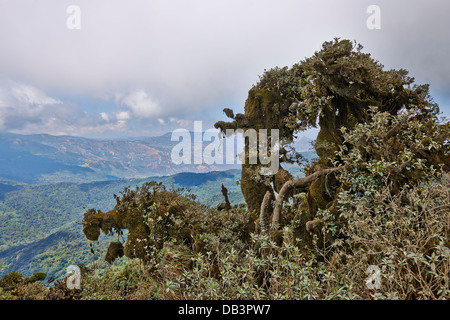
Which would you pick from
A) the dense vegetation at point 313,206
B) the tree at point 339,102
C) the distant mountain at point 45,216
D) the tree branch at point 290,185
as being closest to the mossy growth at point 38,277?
the dense vegetation at point 313,206

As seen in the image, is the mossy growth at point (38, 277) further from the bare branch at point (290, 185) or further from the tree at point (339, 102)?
the tree at point (339, 102)

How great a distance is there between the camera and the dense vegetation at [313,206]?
3.82 meters

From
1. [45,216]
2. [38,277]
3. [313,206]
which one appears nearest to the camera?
[38,277]

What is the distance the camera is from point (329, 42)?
7.35 m

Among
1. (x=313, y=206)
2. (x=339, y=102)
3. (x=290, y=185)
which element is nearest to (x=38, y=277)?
(x=290, y=185)

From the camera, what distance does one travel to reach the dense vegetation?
3816 mm

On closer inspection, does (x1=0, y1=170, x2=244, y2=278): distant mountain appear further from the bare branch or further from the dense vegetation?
the bare branch

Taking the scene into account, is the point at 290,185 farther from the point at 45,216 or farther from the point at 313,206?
the point at 45,216

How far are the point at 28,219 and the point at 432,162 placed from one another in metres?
211

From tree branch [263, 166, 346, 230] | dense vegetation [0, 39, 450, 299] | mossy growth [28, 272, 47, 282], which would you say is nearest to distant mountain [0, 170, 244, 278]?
dense vegetation [0, 39, 450, 299]

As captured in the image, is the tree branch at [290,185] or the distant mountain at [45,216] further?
the distant mountain at [45,216]

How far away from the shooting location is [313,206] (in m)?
7.29
